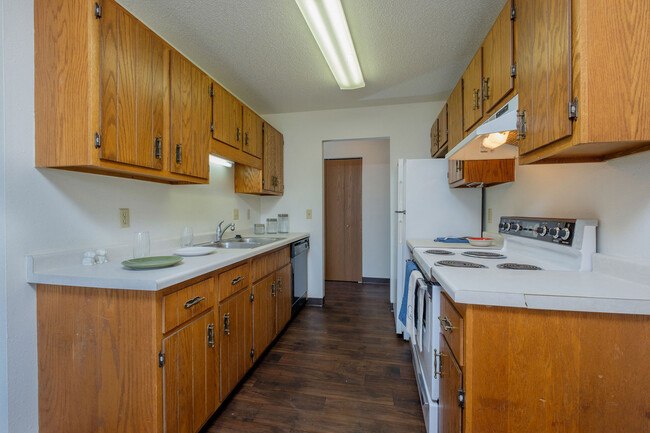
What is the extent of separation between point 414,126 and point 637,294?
104 inches

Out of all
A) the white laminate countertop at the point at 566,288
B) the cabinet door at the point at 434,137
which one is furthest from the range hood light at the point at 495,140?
the cabinet door at the point at 434,137

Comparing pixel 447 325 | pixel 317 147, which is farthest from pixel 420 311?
pixel 317 147

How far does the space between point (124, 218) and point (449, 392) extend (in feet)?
6.13

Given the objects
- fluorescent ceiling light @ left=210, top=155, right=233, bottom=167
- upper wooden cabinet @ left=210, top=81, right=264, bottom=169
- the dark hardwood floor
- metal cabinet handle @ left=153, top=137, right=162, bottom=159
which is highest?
upper wooden cabinet @ left=210, top=81, right=264, bottom=169

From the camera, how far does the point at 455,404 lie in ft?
3.02

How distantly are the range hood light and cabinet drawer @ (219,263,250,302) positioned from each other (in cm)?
162

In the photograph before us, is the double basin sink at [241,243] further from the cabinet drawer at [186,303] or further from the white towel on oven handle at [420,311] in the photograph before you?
the white towel on oven handle at [420,311]

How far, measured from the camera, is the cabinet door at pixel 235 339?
153 centimetres

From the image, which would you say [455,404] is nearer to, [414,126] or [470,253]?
[470,253]

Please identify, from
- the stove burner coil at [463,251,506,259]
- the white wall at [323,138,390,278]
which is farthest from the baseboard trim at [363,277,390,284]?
the stove burner coil at [463,251,506,259]

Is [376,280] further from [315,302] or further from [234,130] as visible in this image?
[234,130]

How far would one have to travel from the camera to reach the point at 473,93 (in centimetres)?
173

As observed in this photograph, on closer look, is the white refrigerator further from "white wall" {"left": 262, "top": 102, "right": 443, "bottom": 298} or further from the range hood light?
the range hood light

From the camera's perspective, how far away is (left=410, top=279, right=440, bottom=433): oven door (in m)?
1.27
